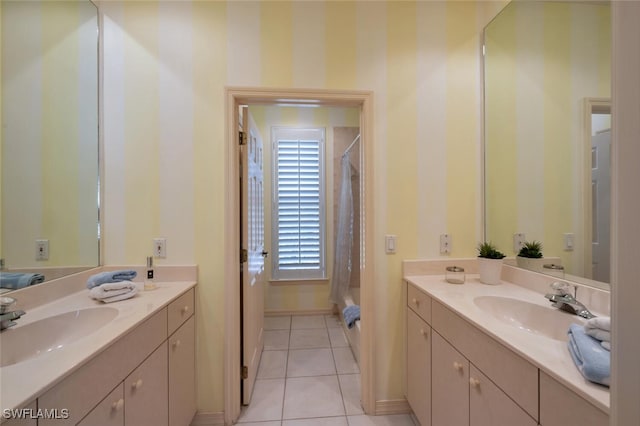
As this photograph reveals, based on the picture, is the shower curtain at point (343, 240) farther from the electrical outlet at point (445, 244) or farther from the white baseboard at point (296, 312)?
the electrical outlet at point (445, 244)

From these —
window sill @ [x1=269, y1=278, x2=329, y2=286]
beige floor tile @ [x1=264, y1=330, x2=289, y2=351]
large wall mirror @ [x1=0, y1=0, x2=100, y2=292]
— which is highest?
large wall mirror @ [x1=0, y1=0, x2=100, y2=292]

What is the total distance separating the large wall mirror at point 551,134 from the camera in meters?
1.19

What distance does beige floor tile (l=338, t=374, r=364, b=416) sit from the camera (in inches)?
70.3

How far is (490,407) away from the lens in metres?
0.99

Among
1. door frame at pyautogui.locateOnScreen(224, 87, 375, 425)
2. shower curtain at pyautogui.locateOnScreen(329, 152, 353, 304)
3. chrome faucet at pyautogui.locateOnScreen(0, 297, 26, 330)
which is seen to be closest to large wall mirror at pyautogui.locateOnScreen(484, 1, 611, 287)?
door frame at pyautogui.locateOnScreen(224, 87, 375, 425)

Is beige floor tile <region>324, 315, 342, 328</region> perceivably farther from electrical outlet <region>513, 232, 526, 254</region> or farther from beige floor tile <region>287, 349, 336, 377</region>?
electrical outlet <region>513, 232, 526, 254</region>

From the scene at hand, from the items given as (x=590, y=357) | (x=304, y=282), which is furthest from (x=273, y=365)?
(x=590, y=357)

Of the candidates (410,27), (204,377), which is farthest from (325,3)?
(204,377)

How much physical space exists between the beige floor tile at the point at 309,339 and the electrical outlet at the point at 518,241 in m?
1.85

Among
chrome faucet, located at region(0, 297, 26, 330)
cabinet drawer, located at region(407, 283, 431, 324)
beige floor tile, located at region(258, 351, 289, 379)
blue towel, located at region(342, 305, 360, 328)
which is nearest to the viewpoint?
chrome faucet, located at region(0, 297, 26, 330)

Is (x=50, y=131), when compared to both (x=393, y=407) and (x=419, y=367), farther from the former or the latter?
(x=393, y=407)

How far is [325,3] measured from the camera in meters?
1.76

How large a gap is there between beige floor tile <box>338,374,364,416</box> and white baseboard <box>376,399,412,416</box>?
0.42ft

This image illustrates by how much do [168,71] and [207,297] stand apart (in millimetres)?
1480
